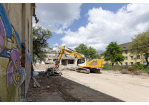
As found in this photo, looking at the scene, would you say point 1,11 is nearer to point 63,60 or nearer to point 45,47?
point 45,47

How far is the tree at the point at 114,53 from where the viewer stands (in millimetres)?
31395

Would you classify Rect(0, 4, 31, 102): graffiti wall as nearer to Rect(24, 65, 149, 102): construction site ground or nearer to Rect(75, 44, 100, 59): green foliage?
Rect(24, 65, 149, 102): construction site ground

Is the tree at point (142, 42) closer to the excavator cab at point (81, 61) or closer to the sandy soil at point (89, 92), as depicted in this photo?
the excavator cab at point (81, 61)

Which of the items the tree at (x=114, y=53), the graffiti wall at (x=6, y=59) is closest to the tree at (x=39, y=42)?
the graffiti wall at (x=6, y=59)

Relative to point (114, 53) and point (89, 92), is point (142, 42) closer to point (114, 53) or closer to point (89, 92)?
point (114, 53)

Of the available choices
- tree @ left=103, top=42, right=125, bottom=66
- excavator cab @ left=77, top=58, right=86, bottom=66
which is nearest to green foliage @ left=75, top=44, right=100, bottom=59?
tree @ left=103, top=42, right=125, bottom=66

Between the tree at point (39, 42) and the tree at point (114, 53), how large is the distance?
22246 millimetres

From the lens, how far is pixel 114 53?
105ft

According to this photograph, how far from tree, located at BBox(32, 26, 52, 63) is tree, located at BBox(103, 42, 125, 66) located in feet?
73.0

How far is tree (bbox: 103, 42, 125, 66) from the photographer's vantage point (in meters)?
31.4

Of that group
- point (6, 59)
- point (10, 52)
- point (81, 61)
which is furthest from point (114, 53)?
point (6, 59)

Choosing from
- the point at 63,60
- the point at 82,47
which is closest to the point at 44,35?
the point at 63,60

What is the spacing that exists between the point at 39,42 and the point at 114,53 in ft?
79.7

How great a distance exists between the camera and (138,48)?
21391mm
